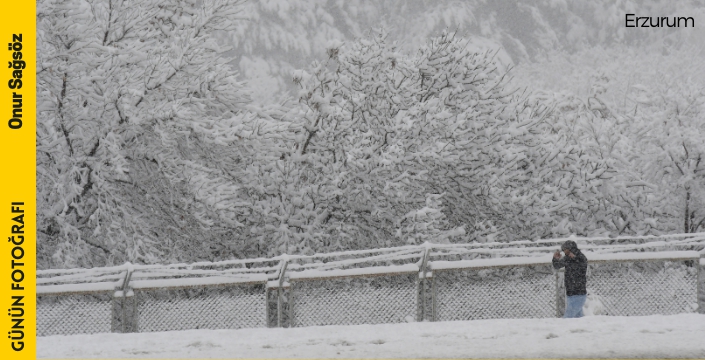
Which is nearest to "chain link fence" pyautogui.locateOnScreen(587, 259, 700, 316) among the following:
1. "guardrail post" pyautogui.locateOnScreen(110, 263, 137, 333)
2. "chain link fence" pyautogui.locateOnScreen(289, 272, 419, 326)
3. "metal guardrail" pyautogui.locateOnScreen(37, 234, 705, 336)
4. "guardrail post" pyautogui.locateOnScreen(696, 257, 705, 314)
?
"metal guardrail" pyautogui.locateOnScreen(37, 234, 705, 336)

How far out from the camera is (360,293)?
13367 millimetres

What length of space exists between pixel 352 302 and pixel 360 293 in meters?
0.22

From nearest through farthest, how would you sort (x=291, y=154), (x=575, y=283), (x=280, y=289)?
(x=575, y=283)
(x=280, y=289)
(x=291, y=154)

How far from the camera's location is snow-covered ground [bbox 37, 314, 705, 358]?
883 cm

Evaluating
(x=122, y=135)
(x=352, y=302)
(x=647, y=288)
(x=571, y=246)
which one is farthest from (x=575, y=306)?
(x=122, y=135)

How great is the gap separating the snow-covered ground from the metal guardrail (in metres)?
1.40

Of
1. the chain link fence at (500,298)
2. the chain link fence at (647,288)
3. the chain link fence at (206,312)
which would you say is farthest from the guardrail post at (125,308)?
the chain link fence at (647,288)

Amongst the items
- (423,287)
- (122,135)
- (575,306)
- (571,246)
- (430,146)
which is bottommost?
(575,306)

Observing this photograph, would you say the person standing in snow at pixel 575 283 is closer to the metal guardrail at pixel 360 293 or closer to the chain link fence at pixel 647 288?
the metal guardrail at pixel 360 293

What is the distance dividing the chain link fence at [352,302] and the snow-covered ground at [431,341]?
1677mm

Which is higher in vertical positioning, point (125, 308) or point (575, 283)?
point (575, 283)

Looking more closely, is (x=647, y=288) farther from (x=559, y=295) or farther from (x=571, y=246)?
(x=571, y=246)

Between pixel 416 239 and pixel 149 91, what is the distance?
25.8ft
